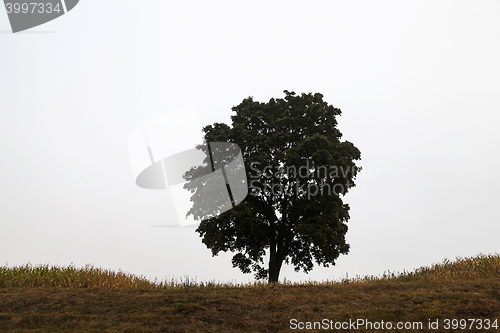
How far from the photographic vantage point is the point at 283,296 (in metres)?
14.4

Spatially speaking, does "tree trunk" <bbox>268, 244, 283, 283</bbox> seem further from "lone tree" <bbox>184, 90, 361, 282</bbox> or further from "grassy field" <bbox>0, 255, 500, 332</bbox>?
"grassy field" <bbox>0, 255, 500, 332</bbox>

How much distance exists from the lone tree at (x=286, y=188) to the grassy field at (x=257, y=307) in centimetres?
390

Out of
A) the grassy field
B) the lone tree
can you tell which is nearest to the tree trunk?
the lone tree

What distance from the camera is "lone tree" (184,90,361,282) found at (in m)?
20.6

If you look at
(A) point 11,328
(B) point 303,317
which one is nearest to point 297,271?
(B) point 303,317

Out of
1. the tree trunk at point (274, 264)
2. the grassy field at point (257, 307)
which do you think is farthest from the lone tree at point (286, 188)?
the grassy field at point (257, 307)

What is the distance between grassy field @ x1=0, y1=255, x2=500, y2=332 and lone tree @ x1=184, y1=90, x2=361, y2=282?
390 cm

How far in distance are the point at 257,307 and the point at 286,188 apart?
32.9 feet

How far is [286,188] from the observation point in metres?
22.6

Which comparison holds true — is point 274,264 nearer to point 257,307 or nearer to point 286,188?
point 286,188

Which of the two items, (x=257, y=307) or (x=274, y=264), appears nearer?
(x=257, y=307)

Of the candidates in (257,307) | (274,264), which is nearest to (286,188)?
(274,264)

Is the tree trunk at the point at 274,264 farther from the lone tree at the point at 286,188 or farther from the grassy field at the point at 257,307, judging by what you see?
the grassy field at the point at 257,307

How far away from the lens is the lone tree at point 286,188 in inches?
811
